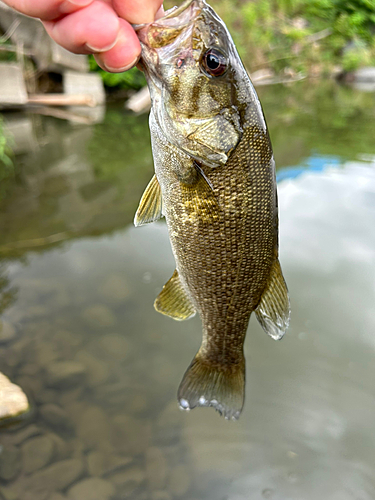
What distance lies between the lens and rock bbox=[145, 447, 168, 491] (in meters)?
2.88

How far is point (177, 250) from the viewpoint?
1.78m

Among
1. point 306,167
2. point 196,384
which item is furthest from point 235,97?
point 306,167

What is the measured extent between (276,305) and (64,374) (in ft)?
8.22

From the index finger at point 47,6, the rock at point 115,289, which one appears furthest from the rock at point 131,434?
the index finger at point 47,6

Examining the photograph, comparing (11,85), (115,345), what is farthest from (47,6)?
(11,85)

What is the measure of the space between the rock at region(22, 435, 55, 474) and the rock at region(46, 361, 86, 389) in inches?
19.5

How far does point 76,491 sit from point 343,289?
11.5ft

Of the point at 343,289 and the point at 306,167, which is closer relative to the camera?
the point at 343,289

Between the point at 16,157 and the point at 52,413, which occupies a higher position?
the point at 16,157

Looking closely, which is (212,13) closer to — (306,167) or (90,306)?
(90,306)

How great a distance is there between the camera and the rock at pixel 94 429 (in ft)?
10.1

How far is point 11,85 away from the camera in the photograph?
9.67 m

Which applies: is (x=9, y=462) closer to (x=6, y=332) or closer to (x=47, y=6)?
(x=6, y=332)

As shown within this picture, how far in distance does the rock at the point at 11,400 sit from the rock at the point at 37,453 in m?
0.26
